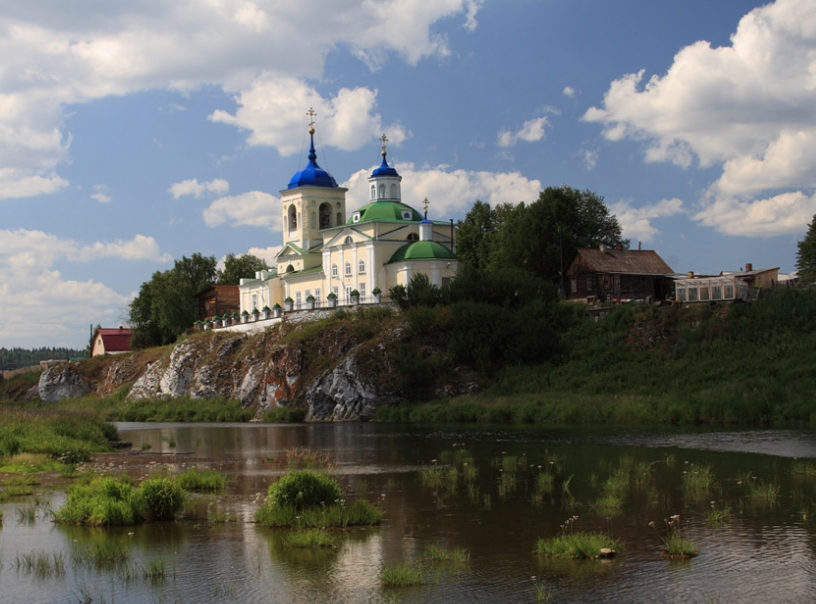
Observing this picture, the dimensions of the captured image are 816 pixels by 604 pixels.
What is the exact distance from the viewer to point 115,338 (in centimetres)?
11875

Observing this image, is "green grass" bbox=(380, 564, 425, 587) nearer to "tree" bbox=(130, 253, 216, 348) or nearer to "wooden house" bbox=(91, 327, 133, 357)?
"tree" bbox=(130, 253, 216, 348)

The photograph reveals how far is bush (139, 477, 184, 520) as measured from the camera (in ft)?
69.9

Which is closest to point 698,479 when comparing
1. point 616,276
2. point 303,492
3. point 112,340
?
point 303,492

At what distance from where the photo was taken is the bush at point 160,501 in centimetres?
2130

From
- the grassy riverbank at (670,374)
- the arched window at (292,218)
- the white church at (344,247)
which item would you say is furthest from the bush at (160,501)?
the arched window at (292,218)

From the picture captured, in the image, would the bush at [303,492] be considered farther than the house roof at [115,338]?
No

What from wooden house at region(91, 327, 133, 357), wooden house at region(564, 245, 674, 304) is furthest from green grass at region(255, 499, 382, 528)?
wooden house at region(91, 327, 133, 357)

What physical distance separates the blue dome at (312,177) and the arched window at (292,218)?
2148 millimetres

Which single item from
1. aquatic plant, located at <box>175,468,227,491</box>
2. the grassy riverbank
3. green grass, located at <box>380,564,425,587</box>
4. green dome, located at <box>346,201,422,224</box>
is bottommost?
green grass, located at <box>380,564,425,587</box>

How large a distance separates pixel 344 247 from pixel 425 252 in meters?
8.50

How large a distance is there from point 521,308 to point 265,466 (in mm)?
34680

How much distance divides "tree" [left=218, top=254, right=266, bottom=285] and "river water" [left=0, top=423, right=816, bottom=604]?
→ 8946 centimetres

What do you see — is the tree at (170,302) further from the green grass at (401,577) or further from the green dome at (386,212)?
the green grass at (401,577)

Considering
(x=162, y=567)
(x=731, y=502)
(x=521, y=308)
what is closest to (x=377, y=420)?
(x=521, y=308)
